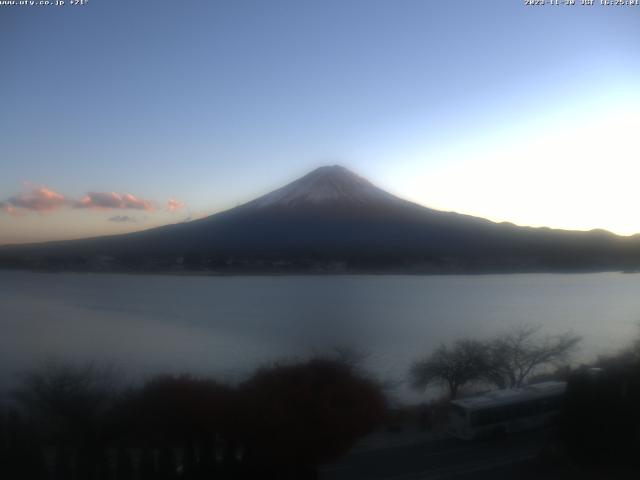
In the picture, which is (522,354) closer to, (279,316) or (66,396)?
(279,316)

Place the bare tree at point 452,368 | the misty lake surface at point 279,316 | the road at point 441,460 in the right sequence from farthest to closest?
the misty lake surface at point 279,316, the bare tree at point 452,368, the road at point 441,460

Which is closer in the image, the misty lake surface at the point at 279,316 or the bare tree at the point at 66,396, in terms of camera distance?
the bare tree at the point at 66,396

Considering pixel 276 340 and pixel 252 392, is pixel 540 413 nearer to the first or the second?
pixel 252 392

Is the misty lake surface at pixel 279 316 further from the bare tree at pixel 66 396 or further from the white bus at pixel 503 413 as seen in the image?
the white bus at pixel 503 413

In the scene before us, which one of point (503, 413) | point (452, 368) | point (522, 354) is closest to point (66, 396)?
point (503, 413)

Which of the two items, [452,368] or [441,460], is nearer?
[441,460]

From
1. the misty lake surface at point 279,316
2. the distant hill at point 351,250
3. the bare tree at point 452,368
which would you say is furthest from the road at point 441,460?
the distant hill at point 351,250
